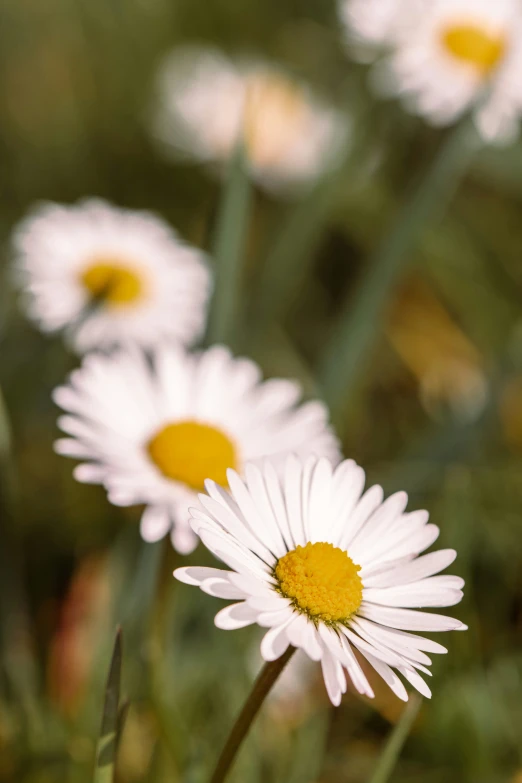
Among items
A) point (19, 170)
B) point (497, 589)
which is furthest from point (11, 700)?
point (19, 170)

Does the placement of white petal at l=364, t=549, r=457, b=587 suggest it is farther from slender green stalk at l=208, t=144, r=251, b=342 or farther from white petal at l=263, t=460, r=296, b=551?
slender green stalk at l=208, t=144, r=251, b=342

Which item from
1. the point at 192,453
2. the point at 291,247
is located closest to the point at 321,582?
the point at 192,453

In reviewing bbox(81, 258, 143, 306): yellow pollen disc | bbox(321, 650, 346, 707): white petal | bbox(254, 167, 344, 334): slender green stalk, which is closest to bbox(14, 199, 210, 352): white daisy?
bbox(81, 258, 143, 306): yellow pollen disc

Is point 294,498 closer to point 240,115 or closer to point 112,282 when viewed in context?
point 112,282

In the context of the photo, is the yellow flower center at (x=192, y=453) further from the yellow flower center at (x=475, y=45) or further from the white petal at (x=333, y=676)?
the yellow flower center at (x=475, y=45)

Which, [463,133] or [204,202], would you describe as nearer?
[463,133]

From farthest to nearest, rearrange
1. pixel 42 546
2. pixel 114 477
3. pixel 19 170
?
pixel 19 170
pixel 42 546
pixel 114 477

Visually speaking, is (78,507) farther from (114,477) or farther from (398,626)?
(398,626)
